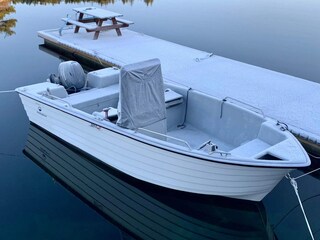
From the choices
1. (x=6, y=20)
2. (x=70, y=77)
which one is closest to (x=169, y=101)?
(x=70, y=77)

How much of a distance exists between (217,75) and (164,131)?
3396 mm

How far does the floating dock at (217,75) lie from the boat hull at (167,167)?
6.58 feet

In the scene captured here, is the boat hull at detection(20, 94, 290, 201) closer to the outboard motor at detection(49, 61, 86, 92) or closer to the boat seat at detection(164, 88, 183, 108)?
the outboard motor at detection(49, 61, 86, 92)

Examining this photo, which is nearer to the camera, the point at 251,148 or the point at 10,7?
the point at 251,148

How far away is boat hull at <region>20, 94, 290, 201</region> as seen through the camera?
205 inches

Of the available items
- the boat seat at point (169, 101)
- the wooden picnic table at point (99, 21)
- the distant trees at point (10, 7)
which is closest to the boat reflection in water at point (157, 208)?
the boat seat at point (169, 101)

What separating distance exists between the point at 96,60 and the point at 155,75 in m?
5.00

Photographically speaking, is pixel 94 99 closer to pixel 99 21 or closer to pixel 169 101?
pixel 169 101

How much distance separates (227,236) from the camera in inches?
212

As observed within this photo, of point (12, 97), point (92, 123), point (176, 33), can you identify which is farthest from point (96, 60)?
point (92, 123)

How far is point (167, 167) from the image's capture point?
18.3 ft

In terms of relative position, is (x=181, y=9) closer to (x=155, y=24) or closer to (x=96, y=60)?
(x=155, y=24)

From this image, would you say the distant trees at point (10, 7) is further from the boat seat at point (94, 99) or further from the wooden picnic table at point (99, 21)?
the boat seat at point (94, 99)

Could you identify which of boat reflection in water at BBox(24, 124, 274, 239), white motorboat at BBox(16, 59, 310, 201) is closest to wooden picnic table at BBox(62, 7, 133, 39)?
white motorboat at BBox(16, 59, 310, 201)
